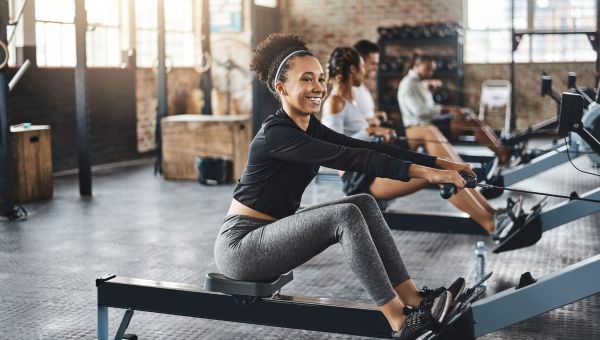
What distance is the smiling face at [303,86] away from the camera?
278cm

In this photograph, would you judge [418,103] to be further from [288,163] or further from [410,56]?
[410,56]

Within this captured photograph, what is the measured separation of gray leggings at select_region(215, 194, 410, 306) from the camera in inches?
101

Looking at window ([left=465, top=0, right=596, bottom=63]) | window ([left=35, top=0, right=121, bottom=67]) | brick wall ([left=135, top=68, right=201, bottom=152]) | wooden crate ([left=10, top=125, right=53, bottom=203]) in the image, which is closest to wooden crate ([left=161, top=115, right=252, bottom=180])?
window ([left=35, top=0, right=121, bottom=67])

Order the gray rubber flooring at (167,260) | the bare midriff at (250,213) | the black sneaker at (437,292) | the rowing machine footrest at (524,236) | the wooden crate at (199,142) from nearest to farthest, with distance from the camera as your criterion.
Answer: the black sneaker at (437,292) → the bare midriff at (250,213) → the gray rubber flooring at (167,260) → the rowing machine footrest at (524,236) → the wooden crate at (199,142)

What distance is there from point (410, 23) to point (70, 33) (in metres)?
5.29

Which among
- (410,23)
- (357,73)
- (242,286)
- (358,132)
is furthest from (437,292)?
(410,23)

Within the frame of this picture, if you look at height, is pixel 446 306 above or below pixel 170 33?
below

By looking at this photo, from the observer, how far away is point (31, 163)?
22.2 ft

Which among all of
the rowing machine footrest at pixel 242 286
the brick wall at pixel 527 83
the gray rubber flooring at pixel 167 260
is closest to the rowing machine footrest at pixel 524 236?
the gray rubber flooring at pixel 167 260

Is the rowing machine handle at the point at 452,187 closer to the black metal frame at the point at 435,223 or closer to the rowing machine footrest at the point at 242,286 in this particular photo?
the rowing machine footrest at the point at 242,286

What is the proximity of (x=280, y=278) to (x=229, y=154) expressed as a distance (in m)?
5.20

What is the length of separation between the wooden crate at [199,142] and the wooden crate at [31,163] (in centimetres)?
141

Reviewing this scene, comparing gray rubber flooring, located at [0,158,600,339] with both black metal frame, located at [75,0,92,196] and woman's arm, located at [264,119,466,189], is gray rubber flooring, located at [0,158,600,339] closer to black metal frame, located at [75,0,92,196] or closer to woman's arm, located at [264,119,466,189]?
black metal frame, located at [75,0,92,196]

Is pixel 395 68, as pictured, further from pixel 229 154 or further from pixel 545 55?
pixel 229 154
